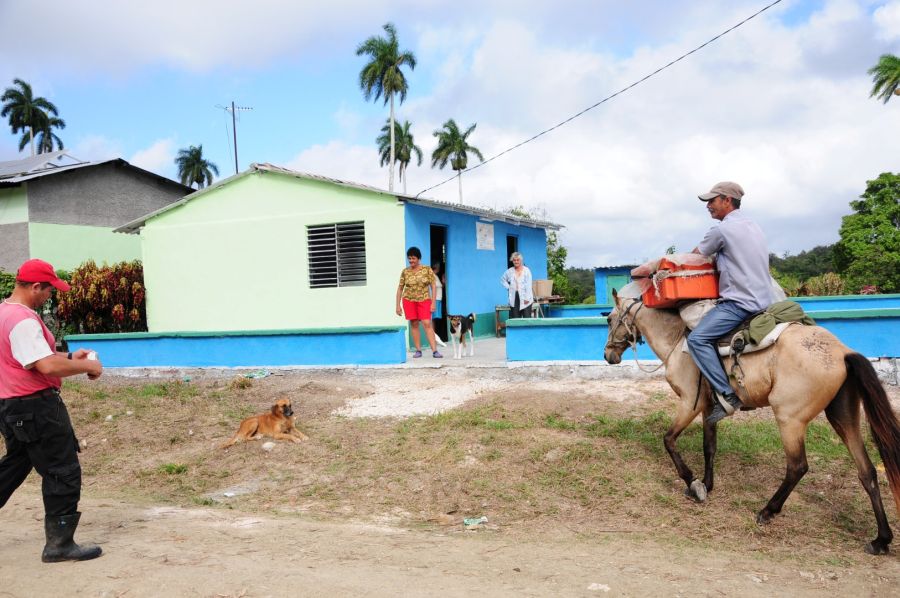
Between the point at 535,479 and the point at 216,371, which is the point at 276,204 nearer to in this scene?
the point at 216,371

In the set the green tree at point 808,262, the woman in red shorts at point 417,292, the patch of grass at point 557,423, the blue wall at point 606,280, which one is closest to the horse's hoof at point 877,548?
the patch of grass at point 557,423

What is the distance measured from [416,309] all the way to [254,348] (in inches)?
118

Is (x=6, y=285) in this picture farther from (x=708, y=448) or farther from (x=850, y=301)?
(x=850, y=301)

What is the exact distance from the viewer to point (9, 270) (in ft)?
65.7

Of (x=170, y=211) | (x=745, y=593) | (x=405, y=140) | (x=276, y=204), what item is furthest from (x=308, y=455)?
(x=405, y=140)

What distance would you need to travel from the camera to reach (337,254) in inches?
547

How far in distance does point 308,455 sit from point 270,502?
1.17m

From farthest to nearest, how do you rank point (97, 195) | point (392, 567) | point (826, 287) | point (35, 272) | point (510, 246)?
point (97, 195) → point (826, 287) → point (510, 246) → point (35, 272) → point (392, 567)

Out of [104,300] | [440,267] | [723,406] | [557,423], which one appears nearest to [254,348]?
[440,267]

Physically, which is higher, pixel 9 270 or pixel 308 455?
pixel 9 270

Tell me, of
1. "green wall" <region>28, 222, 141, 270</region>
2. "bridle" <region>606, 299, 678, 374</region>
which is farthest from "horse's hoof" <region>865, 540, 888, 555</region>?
"green wall" <region>28, 222, 141, 270</region>

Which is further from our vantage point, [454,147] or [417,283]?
[454,147]

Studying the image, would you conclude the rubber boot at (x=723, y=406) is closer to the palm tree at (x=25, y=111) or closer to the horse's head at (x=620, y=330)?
the horse's head at (x=620, y=330)

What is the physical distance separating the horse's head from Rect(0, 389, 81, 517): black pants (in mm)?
4371
